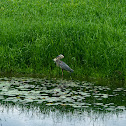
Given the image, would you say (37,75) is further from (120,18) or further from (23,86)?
(120,18)

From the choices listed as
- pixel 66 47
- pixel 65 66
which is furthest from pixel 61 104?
pixel 66 47

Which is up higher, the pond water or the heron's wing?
the heron's wing

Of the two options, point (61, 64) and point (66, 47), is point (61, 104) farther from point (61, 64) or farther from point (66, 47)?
point (66, 47)

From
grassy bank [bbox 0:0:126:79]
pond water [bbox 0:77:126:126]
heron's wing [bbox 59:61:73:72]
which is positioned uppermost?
grassy bank [bbox 0:0:126:79]

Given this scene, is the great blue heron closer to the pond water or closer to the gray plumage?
the gray plumage

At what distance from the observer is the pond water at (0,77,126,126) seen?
6.54 meters

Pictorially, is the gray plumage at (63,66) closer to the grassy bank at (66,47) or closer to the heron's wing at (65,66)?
the heron's wing at (65,66)

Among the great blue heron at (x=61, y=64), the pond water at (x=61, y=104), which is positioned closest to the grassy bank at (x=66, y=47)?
the great blue heron at (x=61, y=64)

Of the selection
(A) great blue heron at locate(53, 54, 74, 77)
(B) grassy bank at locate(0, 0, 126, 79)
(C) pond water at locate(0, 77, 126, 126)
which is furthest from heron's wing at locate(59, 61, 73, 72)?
(C) pond water at locate(0, 77, 126, 126)

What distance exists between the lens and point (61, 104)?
7477 mm

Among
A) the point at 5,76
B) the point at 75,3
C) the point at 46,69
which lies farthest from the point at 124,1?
→ the point at 5,76

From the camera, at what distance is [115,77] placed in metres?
10.8

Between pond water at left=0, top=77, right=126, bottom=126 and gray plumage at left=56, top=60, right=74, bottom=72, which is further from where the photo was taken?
gray plumage at left=56, top=60, right=74, bottom=72

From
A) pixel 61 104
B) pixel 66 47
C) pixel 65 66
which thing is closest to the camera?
pixel 61 104
